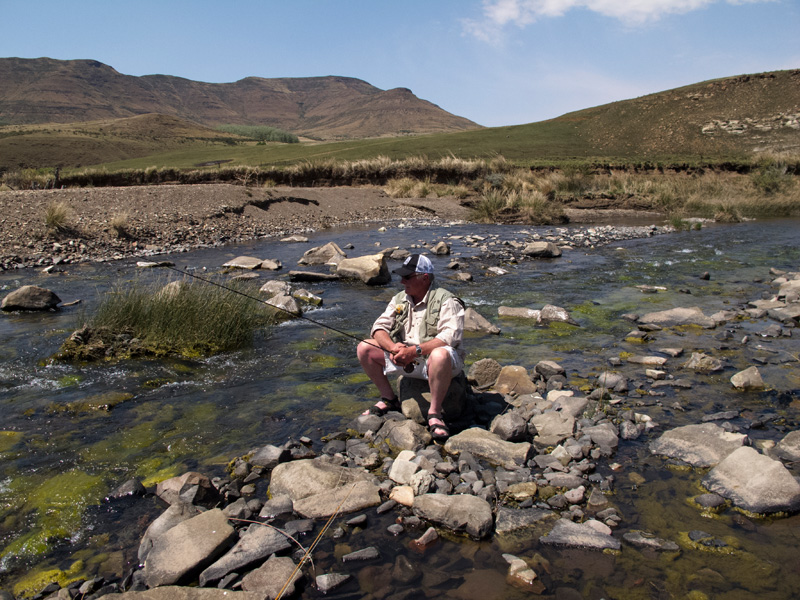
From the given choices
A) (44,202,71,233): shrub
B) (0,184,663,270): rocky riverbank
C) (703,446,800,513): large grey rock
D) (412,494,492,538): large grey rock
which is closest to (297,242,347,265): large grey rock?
(0,184,663,270): rocky riverbank

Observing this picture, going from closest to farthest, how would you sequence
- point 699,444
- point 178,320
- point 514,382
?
point 699,444 → point 514,382 → point 178,320

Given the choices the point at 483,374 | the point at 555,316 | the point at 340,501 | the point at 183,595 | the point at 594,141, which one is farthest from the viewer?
the point at 594,141

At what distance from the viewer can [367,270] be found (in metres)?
12.7

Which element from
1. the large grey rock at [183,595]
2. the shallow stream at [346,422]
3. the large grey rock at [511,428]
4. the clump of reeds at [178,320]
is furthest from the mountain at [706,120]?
the large grey rock at [183,595]

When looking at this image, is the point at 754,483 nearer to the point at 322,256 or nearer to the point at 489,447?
the point at 489,447

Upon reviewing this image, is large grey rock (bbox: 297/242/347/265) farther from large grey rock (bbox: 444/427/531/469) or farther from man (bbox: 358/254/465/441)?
large grey rock (bbox: 444/427/531/469)

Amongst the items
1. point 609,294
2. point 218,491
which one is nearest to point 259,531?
point 218,491

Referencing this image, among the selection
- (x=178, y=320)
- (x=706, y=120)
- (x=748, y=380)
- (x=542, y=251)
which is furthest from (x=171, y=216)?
(x=706, y=120)

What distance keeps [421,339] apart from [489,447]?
1.21 meters

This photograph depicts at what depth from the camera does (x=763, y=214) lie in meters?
24.8

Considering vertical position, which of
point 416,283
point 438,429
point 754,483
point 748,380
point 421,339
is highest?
point 416,283

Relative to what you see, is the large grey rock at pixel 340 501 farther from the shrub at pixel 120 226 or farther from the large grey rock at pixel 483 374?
the shrub at pixel 120 226

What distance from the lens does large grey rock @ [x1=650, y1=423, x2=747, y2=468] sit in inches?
180

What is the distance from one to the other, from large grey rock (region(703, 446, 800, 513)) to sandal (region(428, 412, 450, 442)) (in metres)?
2.12
